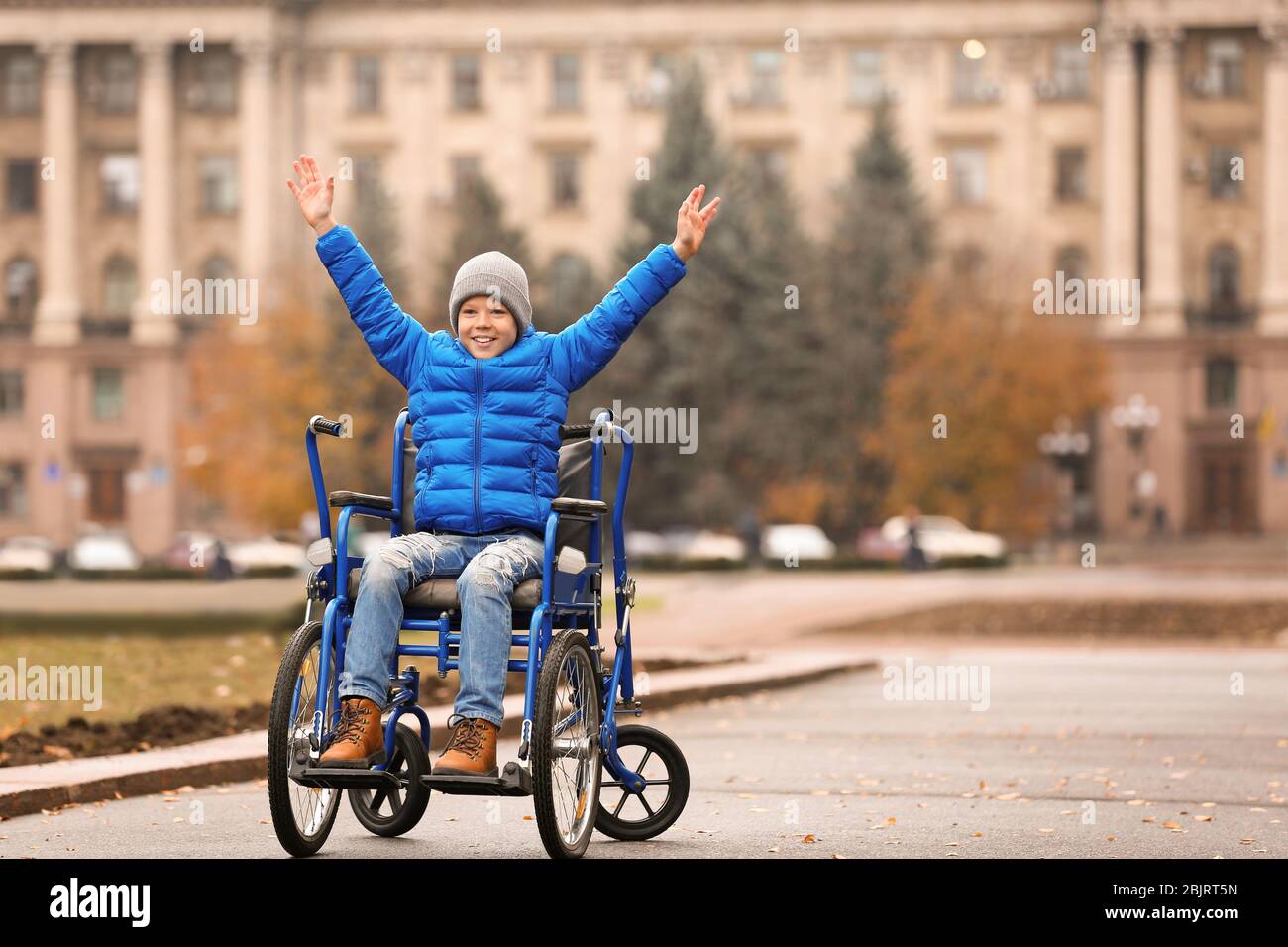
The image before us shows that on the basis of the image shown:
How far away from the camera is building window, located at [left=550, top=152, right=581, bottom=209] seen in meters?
94.1

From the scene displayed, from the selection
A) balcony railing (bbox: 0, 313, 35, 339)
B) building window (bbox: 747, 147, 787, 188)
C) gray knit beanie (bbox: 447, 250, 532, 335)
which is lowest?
gray knit beanie (bbox: 447, 250, 532, 335)

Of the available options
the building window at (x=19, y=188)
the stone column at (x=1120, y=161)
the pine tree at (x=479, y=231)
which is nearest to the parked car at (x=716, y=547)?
the pine tree at (x=479, y=231)

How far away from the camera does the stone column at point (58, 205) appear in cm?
9181

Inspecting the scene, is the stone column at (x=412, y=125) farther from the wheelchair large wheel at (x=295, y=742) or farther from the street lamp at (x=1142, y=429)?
the wheelchair large wheel at (x=295, y=742)

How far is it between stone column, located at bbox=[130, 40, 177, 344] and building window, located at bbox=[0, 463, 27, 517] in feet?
22.4

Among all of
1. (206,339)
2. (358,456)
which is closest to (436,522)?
(358,456)

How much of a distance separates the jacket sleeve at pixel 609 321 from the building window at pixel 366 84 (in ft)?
283

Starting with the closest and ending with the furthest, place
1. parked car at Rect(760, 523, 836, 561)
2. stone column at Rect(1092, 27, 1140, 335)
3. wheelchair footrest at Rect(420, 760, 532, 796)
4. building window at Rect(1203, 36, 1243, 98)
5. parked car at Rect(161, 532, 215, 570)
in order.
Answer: wheelchair footrest at Rect(420, 760, 532, 796), parked car at Rect(161, 532, 215, 570), parked car at Rect(760, 523, 836, 561), stone column at Rect(1092, 27, 1140, 335), building window at Rect(1203, 36, 1243, 98)

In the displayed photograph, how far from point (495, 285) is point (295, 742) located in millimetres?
1935

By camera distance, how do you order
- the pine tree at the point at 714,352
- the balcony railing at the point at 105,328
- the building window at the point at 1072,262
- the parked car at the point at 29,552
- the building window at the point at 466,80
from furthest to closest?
the building window at the point at 466,80
the balcony railing at the point at 105,328
the building window at the point at 1072,262
the pine tree at the point at 714,352
the parked car at the point at 29,552

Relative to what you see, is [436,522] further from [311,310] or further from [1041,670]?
[311,310]

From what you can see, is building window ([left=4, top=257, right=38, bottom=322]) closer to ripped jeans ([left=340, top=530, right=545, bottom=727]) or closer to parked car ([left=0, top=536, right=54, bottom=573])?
parked car ([left=0, top=536, right=54, bottom=573])

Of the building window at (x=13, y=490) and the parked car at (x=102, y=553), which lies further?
the building window at (x=13, y=490)

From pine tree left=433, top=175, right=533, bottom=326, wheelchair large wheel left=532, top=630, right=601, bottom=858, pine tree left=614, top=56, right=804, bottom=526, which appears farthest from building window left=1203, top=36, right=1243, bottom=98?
wheelchair large wheel left=532, top=630, right=601, bottom=858
